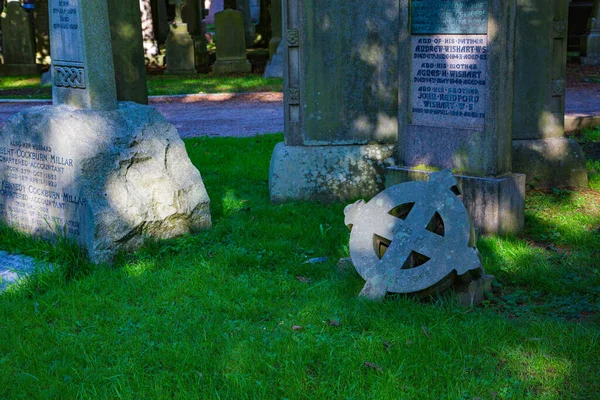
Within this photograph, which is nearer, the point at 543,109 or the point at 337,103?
the point at 337,103

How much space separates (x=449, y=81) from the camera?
6090mm

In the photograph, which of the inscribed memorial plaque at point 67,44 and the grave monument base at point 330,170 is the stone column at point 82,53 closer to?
the inscribed memorial plaque at point 67,44

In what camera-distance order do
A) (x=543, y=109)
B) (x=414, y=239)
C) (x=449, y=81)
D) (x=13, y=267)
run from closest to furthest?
(x=414, y=239) < (x=13, y=267) < (x=449, y=81) < (x=543, y=109)

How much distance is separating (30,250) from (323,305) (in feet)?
8.08

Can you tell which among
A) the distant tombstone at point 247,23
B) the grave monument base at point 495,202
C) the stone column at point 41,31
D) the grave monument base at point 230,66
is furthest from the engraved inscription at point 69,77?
the distant tombstone at point 247,23

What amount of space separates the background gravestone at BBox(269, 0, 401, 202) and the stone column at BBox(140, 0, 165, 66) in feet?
51.7

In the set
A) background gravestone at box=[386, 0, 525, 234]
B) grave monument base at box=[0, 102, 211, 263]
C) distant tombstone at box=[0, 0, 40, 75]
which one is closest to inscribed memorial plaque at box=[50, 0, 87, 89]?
grave monument base at box=[0, 102, 211, 263]

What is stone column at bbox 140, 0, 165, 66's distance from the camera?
21953 mm

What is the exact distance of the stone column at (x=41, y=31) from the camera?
21.7m

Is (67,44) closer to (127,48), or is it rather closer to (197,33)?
(127,48)

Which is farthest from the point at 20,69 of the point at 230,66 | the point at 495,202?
the point at 495,202

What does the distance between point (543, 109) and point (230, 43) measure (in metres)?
14.3

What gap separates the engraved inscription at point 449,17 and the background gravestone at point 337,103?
32.8 inches

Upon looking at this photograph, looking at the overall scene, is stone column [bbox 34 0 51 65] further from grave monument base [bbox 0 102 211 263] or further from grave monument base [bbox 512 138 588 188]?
grave monument base [bbox 512 138 588 188]
